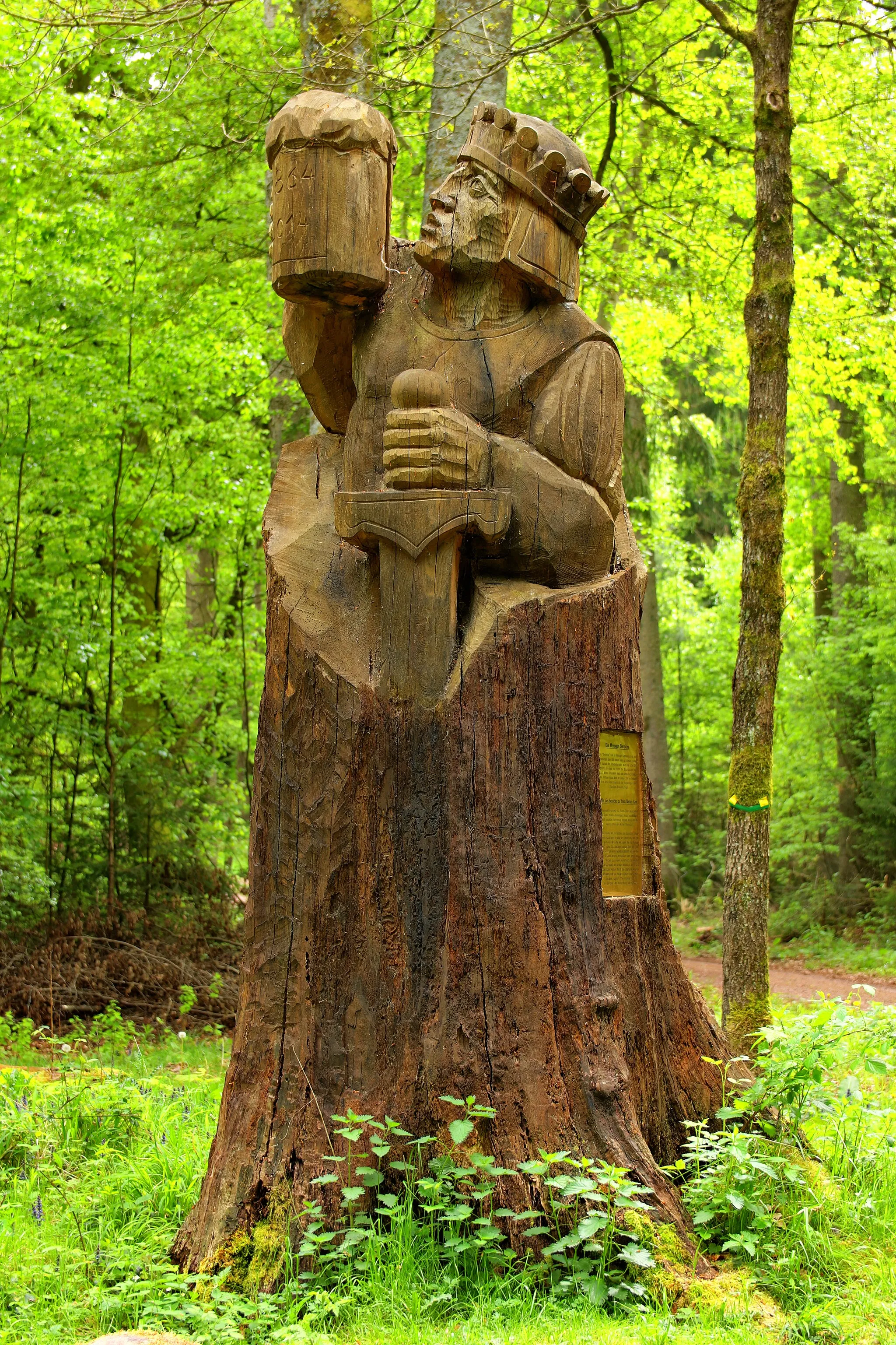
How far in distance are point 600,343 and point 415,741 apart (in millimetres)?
1783

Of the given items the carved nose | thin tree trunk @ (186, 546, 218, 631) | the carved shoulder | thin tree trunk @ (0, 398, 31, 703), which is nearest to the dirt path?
thin tree trunk @ (0, 398, 31, 703)

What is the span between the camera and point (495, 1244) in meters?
3.96

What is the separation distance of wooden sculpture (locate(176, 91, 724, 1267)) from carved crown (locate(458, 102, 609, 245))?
12mm

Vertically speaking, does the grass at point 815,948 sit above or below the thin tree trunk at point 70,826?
below

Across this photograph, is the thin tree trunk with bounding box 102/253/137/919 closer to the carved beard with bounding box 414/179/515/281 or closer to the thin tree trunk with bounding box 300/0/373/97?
the thin tree trunk with bounding box 300/0/373/97

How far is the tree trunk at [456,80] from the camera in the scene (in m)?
8.28

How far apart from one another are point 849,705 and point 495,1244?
12.7 m

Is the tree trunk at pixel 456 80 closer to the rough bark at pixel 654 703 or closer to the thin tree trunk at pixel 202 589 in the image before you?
the thin tree trunk at pixel 202 589

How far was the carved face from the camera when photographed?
4711mm

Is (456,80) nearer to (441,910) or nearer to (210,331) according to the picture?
(210,331)

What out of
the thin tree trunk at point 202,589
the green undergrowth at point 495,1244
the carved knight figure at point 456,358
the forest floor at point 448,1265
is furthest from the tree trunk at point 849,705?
A: the carved knight figure at point 456,358

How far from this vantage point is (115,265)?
A: 428 inches

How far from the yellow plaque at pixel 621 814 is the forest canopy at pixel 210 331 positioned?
17.7ft

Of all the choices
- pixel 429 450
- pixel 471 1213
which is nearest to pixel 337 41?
pixel 429 450
